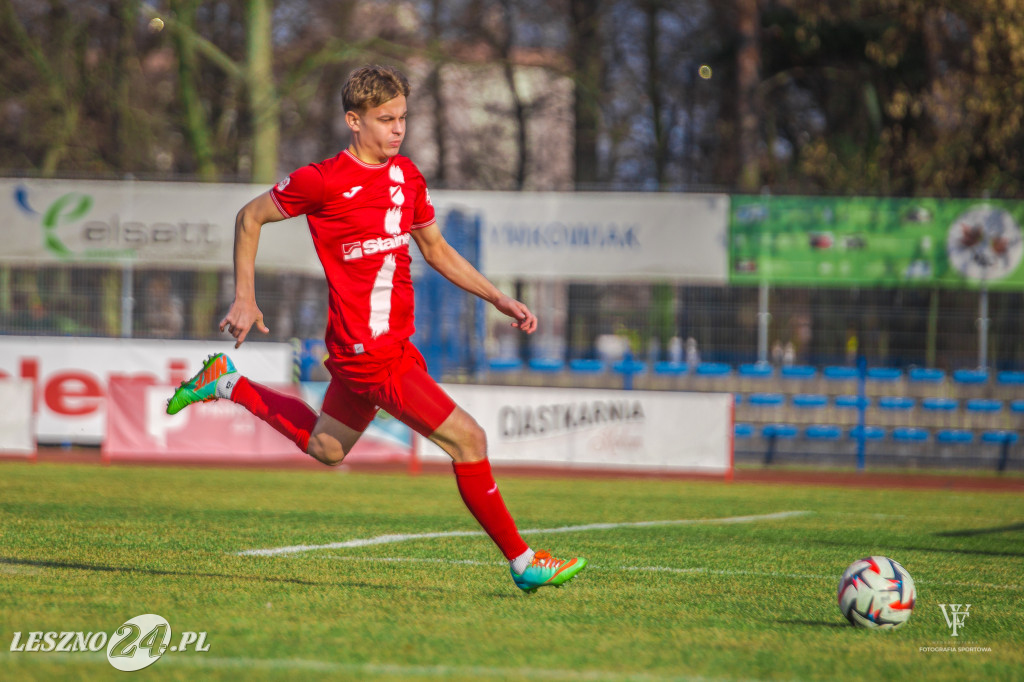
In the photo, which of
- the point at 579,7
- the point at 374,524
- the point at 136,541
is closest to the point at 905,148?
the point at 579,7

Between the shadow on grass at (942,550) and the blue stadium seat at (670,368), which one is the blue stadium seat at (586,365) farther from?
the shadow on grass at (942,550)

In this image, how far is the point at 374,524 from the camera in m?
8.90

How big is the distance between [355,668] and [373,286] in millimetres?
1944

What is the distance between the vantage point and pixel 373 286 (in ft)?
17.6

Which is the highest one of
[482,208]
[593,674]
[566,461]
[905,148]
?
[905,148]

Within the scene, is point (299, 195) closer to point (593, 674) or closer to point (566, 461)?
point (593, 674)

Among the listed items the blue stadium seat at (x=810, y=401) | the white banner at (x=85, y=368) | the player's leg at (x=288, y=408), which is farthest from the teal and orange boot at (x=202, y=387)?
the blue stadium seat at (x=810, y=401)

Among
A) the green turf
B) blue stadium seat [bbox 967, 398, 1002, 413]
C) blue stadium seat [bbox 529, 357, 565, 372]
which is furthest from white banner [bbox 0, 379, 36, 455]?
blue stadium seat [bbox 967, 398, 1002, 413]

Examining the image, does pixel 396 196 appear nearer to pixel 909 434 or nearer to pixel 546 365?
pixel 546 365

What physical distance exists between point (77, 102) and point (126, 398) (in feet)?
50.7

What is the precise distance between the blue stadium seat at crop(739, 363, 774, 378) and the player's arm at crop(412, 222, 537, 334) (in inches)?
446

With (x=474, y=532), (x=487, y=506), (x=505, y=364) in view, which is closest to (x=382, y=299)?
(x=487, y=506)

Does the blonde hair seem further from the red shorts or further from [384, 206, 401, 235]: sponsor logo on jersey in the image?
the red shorts

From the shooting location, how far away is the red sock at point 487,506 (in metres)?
5.55
